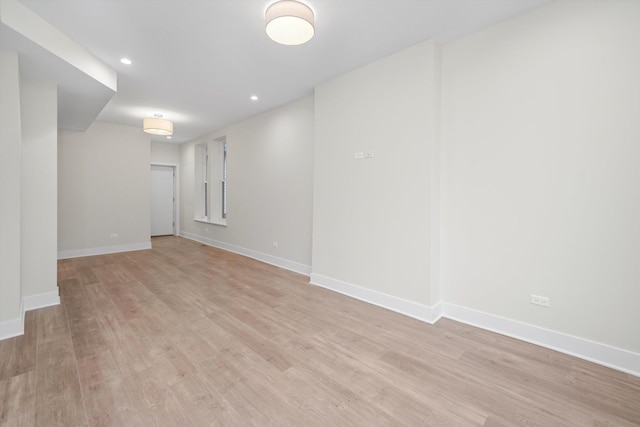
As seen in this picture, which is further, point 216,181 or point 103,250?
point 216,181

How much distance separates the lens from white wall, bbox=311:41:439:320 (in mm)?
2836

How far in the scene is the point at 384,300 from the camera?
3.18 m

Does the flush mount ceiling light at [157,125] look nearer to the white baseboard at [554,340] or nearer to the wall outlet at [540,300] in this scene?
the white baseboard at [554,340]

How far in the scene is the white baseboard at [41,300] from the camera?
3.08 metres

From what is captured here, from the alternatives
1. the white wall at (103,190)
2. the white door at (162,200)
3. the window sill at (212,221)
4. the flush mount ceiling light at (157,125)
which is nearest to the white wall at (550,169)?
the flush mount ceiling light at (157,125)

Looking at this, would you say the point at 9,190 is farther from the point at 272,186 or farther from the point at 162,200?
the point at 162,200

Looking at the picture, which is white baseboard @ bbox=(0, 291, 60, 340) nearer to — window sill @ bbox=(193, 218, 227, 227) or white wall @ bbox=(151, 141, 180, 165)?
window sill @ bbox=(193, 218, 227, 227)

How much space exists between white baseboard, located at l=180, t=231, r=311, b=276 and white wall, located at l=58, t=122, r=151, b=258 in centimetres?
134

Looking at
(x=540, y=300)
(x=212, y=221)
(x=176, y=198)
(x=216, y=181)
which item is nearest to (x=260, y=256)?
(x=212, y=221)

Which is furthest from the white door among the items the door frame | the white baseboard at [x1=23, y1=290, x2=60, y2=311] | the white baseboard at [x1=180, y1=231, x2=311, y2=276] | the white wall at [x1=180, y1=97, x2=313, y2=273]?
the white baseboard at [x1=23, y1=290, x2=60, y2=311]

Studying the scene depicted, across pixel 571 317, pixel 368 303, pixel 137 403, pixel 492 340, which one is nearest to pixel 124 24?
pixel 137 403

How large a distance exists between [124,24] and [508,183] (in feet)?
12.7

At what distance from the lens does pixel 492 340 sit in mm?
2463

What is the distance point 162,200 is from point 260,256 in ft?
15.4
